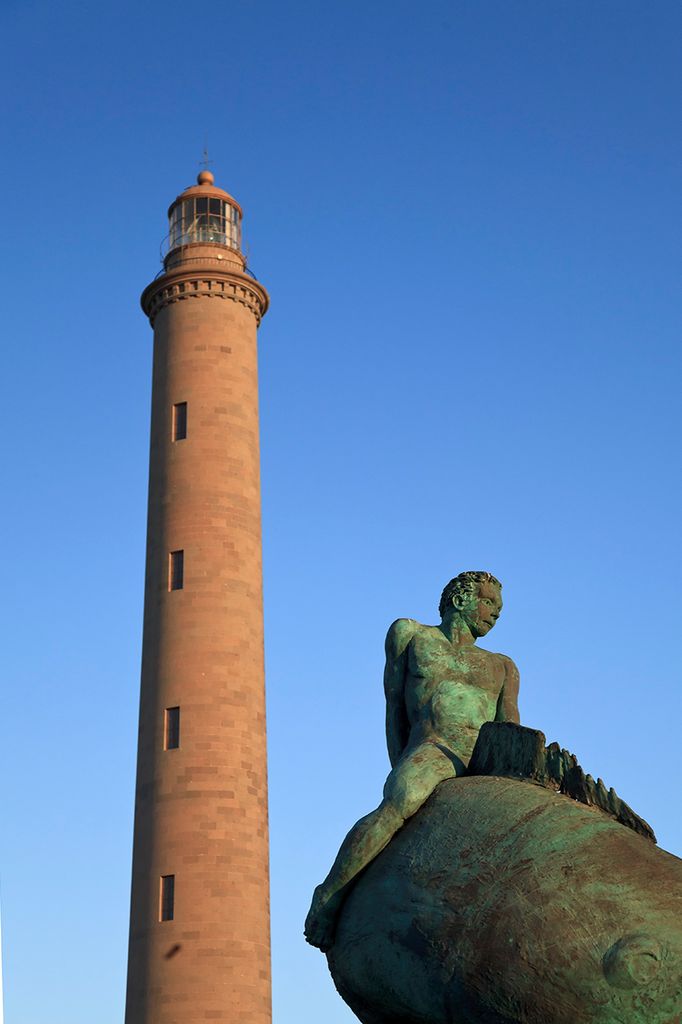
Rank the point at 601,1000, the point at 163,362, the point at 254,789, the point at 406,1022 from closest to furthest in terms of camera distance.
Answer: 1. the point at 601,1000
2. the point at 406,1022
3. the point at 254,789
4. the point at 163,362

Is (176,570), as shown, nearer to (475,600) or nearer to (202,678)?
(202,678)

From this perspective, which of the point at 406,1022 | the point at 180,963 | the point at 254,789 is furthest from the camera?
the point at 254,789

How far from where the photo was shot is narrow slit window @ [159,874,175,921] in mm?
32719

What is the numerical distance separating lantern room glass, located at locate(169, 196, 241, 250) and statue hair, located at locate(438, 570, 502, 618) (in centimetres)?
3339

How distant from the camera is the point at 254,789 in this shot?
34281 mm

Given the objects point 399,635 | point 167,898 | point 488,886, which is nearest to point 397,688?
point 399,635

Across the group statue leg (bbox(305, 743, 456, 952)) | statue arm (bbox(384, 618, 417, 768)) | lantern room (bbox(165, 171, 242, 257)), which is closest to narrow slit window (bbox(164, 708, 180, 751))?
lantern room (bbox(165, 171, 242, 257))

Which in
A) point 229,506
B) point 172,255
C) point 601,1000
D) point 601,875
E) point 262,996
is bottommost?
point 601,1000

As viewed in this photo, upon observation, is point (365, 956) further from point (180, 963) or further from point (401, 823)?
point (180, 963)

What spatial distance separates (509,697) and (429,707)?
1.96 feet

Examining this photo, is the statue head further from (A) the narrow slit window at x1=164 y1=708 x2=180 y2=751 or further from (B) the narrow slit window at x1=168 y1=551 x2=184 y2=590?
(B) the narrow slit window at x1=168 y1=551 x2=184 y2=590

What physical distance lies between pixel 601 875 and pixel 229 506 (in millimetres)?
29887

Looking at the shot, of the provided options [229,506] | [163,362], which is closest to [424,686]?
[229,506]

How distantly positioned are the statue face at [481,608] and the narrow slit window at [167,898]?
1013 inches
